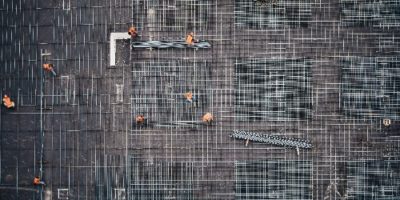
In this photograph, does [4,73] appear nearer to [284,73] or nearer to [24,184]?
[24,184]

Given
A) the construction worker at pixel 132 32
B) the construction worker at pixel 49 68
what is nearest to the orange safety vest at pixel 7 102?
the construction worker at pixel 49 68

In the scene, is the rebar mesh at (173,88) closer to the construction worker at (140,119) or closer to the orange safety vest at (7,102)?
the construction worker at (140,119)

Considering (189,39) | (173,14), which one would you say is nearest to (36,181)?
(189,39)

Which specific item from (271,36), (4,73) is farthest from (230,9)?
(4,73)

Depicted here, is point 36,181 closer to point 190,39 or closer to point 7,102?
point 7,102

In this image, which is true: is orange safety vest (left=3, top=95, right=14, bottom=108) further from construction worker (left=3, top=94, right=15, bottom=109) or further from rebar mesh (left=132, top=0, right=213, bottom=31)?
rebar mesh (left=132, top=0, right=213, bottom=31)

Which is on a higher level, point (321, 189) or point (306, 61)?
point (306, 61)
